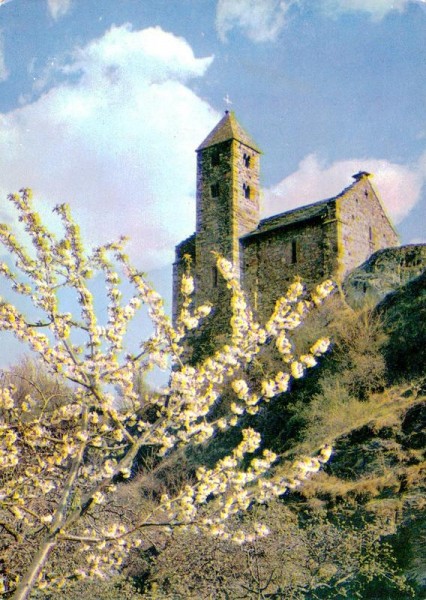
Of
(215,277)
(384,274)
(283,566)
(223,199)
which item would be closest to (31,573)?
(283,566)

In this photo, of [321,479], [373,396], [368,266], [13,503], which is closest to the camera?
Result: [13,503]

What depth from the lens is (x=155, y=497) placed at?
26812 millimetres

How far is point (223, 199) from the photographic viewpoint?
34969 mm

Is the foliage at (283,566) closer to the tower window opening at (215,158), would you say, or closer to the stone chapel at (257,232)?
the stone chapel at (257,232)

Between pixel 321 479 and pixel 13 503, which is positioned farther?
pixel 321 479

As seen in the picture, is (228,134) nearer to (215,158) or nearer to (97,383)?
(215,158)

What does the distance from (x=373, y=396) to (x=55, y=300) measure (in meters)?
18.6

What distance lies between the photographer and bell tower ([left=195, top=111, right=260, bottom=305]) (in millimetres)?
34656

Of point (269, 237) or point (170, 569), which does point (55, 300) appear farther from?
point (269, 237)

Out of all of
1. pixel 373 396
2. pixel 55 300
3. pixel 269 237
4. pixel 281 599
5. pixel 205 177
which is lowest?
pixel 281 599

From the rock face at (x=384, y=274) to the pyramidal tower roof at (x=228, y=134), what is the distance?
34.6 ft

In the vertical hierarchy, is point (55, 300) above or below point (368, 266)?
below

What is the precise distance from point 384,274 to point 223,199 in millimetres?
10113

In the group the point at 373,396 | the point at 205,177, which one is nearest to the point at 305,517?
the point at 373,396
